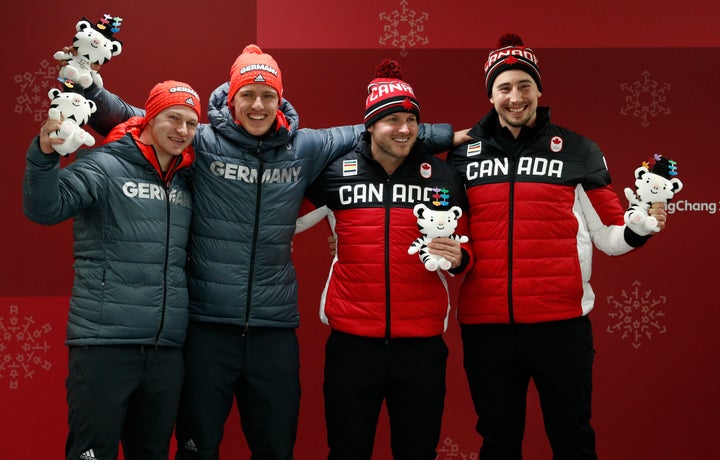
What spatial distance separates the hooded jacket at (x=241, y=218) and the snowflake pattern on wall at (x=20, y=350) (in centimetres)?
129

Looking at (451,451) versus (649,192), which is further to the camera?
(451,451)

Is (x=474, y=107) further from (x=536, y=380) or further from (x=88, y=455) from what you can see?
(x=88, y=455)

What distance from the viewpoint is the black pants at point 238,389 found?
8.29 feet

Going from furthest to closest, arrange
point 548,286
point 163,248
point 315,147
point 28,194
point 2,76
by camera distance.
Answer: point 2,76 → point 315,147 → point 548,286 → point 163,248 → point 28,194

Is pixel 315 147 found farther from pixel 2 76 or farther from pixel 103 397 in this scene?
pixel 2 76

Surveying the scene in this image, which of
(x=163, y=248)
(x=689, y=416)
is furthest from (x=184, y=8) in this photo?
(x=689, y=416)

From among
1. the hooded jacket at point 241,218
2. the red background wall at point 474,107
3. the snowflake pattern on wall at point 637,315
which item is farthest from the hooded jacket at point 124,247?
the snowflake pattern on wall at point 637,315

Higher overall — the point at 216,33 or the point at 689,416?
the point at 216,33

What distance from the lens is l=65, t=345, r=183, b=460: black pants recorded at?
2270 millimetres

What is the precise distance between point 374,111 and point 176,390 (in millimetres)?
1260

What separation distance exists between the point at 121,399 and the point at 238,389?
469mm

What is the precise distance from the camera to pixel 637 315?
343 centimetres

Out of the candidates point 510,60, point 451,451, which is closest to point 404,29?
point 510,60

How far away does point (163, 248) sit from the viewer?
238cm
